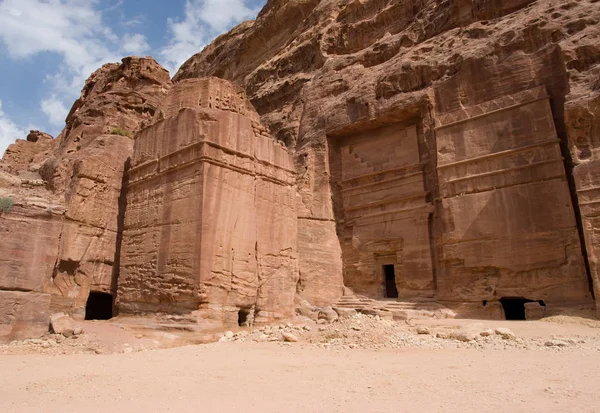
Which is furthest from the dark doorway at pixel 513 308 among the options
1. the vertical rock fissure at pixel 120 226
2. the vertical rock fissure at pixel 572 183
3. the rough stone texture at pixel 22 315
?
the rough stone texture at pixel 22 315

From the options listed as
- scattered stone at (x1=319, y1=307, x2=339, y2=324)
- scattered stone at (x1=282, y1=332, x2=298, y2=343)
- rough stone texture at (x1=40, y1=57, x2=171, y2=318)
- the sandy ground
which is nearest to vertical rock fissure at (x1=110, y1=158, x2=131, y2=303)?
rough stone texture at (x1=40, y1=57, x2=171, y2=318)

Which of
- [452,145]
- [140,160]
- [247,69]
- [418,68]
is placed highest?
[247,69]

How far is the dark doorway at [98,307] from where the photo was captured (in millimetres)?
13117

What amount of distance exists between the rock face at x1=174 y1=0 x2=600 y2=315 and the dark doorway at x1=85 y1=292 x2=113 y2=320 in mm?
6336

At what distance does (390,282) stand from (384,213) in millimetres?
2713

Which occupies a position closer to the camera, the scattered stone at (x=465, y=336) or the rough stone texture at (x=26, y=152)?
the scattered stone at (x=465, y=336)

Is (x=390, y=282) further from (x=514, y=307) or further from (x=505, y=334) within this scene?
(x=505, y=334)

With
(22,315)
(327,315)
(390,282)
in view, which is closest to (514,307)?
(390,282)

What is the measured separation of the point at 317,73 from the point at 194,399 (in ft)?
63.3

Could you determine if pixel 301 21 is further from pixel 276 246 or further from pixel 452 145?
pixel 276 246

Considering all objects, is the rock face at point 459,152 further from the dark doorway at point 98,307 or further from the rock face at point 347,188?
the dark doorway at point 98,307

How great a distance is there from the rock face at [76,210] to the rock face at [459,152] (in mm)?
6453

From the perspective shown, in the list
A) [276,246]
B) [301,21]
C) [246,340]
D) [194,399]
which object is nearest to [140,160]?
[276,246]

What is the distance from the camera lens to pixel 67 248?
11.0 m
